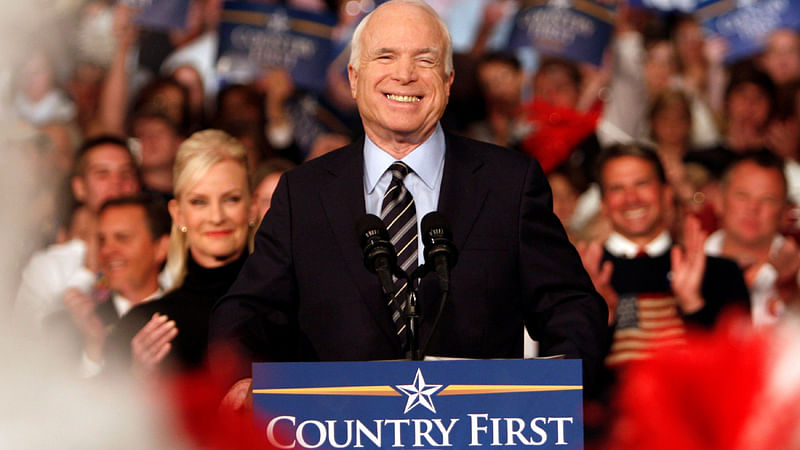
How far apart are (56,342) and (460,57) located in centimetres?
497

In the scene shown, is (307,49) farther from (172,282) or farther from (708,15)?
(172,282)

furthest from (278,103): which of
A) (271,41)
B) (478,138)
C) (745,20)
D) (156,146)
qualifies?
(745,20)

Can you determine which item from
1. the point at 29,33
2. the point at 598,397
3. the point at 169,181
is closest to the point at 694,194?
the point at 598,397

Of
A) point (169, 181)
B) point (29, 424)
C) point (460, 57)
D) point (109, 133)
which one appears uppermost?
point (460, 57)

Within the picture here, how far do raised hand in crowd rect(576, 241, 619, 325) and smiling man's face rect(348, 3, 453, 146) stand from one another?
70.7 inches

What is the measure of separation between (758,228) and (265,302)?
2.96m

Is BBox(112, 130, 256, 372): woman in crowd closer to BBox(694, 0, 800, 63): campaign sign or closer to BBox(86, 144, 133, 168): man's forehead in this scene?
BBox(86, 144, 133, 168): man's forehead

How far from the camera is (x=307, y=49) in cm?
568

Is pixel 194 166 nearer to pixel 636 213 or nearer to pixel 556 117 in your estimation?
pixel 636 213

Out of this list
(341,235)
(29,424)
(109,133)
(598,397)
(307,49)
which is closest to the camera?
(29,424)

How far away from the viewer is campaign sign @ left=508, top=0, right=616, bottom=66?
5621mm

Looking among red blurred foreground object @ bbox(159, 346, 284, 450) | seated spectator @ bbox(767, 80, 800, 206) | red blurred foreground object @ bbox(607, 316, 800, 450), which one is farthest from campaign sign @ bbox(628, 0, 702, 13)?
red blurred foreground object @ bbox(159, 346, 284, 450)

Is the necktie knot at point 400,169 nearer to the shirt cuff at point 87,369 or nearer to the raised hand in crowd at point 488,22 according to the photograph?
the shirt cuff at point 87,369

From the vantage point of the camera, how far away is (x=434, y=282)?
2086mm
